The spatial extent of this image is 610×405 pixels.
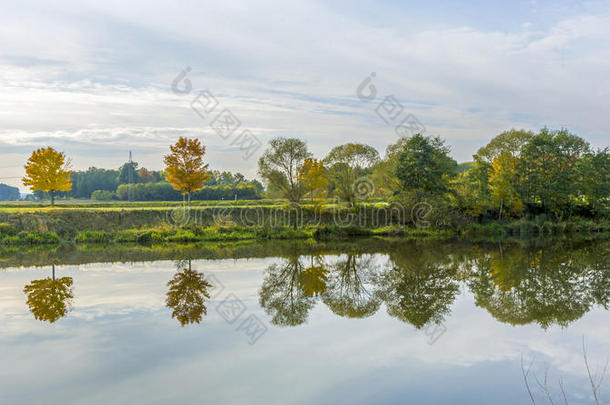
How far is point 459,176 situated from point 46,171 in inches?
1284

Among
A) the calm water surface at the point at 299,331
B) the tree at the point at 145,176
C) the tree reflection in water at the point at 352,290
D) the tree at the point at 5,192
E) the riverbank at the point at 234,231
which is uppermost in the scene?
the tree at the point at 145,176

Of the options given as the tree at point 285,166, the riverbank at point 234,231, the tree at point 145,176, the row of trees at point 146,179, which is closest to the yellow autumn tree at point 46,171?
the row of trees at point 146,179

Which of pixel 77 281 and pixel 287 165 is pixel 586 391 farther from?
pixel 287 165

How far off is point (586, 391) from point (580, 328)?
334 centimetres

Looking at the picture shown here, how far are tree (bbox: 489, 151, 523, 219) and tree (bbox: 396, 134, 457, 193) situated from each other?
3.41 metres

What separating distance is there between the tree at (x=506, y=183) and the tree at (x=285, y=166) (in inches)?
544

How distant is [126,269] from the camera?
16.4 meters

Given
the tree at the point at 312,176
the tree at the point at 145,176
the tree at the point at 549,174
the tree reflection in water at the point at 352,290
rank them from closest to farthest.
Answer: the tree reflection in water at the point at 352,290, the tree at the point at 312,176, the tree at the point at 549,174, the tree at the point at 145,176

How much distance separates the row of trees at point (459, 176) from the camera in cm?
3070

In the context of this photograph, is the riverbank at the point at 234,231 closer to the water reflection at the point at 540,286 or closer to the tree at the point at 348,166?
the tree at the point at 348,166

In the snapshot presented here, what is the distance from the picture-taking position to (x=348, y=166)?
31.5 meters

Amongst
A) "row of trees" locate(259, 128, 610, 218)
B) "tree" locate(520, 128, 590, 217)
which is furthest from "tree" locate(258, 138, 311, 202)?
"tree" locate(520, 128, 590, 217)

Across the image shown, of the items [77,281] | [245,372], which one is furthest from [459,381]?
[77,281]

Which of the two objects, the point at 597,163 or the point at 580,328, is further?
the point at 597,163
